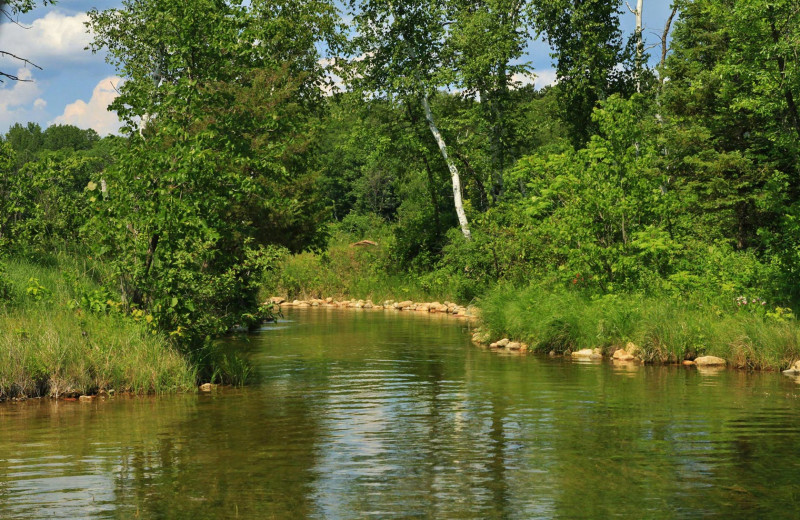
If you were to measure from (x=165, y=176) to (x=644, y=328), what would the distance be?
38.7ft

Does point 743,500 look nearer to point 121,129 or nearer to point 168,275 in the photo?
point 168,275

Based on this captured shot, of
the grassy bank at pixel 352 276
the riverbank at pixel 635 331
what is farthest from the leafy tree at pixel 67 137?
the riverbank at pixel 635 331

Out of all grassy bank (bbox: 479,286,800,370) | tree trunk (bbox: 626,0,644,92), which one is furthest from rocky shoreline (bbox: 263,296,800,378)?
tree trunk (bbox: 626,0,644,92)

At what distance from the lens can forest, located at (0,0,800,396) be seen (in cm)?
1619

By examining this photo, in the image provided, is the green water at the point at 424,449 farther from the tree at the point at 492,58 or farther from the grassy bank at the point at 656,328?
the tree at the point at 492,58

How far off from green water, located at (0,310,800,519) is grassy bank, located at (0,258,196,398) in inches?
23.3

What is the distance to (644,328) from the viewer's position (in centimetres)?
2017

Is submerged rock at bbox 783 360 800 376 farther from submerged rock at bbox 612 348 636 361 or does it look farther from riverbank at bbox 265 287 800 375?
submerged rock at bbox 612 348 636 361

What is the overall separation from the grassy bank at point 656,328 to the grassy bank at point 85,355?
35.1 ft

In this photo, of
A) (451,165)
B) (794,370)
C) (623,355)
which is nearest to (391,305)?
(451,165)

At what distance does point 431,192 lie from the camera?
145 ft

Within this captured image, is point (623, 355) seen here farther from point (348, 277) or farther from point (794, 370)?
point (348, 277)

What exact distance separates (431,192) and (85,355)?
30554 mm

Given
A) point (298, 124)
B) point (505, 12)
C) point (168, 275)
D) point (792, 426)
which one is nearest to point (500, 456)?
point (792, 426)
